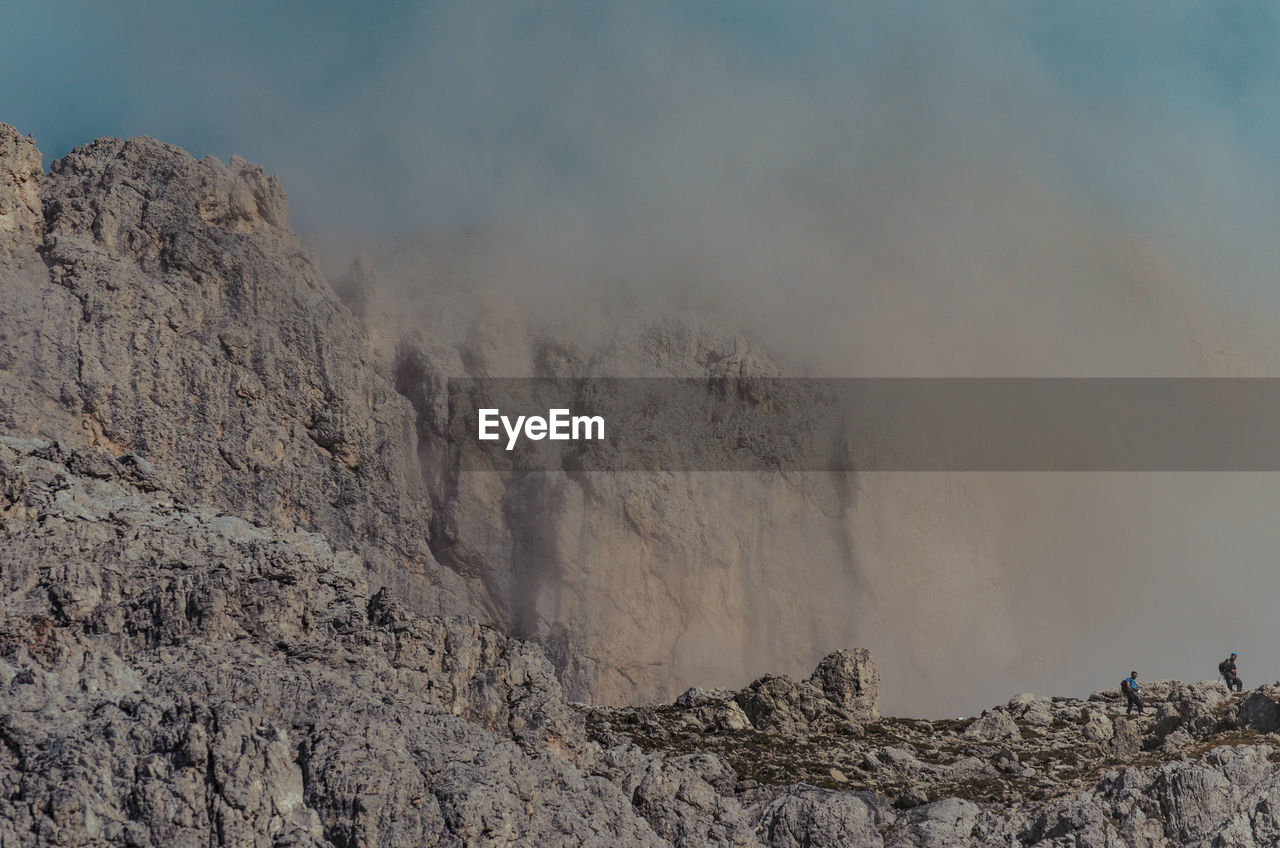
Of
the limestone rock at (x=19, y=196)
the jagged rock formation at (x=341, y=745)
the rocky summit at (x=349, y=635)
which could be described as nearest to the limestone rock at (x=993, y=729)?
the rocky summit at (x=349, y=635)

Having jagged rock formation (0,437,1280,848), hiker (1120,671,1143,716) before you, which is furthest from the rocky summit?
hiker (1120,671,1143,716)

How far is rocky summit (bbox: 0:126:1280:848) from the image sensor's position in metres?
38.8

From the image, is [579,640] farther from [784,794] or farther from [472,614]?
[784,794]

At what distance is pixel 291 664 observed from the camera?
44281 mm

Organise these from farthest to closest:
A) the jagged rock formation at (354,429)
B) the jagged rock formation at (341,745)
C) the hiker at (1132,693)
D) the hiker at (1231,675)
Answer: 1. the jagged rock formation at (354,429)
2. the hiker at (1132,693)
3. the hiker at (1231,675)
4. the jagged rock formation at (341,745)

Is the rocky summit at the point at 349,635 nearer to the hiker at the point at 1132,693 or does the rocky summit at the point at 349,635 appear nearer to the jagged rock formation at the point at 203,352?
the jagged rock formation at the point at 203,352

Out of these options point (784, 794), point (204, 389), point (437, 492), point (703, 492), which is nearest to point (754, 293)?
point (703, 492)

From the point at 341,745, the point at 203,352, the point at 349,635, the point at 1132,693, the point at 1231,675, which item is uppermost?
the point at 203,352

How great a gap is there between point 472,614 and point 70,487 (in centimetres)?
3141

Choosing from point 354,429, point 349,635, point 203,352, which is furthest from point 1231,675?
point 203,352

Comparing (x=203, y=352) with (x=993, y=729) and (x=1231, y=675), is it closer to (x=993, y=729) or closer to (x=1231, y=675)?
(x=993, y=729)

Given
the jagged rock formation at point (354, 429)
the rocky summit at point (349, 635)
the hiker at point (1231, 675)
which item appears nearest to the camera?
the rocky summit at point (349, 635)

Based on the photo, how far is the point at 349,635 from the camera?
46.7 meters

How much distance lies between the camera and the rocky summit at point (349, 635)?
38.8 metres
